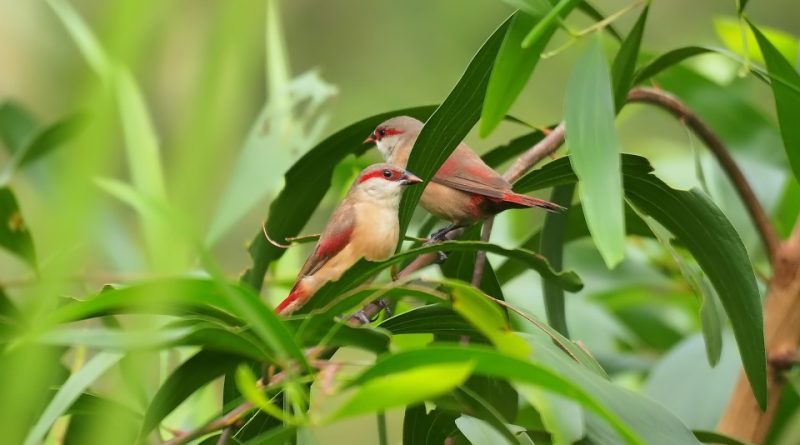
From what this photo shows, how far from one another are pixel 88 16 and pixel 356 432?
1.37 m

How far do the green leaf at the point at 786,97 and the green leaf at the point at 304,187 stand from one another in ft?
0.96

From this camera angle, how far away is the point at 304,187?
95 cm

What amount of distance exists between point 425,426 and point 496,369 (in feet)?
1.02

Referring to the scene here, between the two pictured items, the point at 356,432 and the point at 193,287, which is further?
the point at 356,432

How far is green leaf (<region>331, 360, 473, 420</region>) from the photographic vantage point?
14.1 inches

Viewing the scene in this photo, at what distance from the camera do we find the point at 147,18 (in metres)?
0.22

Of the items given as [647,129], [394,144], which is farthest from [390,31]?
[394,144]

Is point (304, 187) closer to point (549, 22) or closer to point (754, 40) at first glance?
point (549, 22)

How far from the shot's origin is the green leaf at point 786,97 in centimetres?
90

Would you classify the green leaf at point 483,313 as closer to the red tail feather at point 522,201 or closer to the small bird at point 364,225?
the red tail feather at point 522,201

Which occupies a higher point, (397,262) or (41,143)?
(41,143)

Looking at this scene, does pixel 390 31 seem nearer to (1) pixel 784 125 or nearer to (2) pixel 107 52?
(1) pixel 784 125

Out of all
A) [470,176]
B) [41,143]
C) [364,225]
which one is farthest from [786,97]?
[41,143]

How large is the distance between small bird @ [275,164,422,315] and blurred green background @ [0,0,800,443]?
4 centimetres
